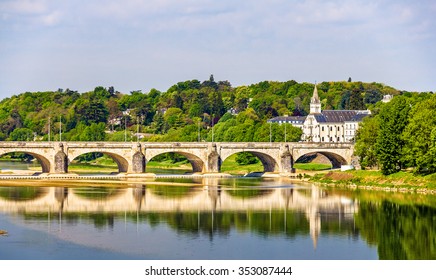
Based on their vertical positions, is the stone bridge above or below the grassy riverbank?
above

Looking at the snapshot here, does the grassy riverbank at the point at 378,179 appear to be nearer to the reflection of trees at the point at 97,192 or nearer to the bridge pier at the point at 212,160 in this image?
the bridge pier at the point at 212,160

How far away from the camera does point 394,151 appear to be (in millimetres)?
84875

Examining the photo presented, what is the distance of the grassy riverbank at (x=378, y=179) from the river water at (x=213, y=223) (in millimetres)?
3232

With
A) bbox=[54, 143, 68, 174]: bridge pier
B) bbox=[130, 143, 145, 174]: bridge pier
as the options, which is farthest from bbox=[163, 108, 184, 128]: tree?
bbox=[54, 143, 68, 174]: bridge pier

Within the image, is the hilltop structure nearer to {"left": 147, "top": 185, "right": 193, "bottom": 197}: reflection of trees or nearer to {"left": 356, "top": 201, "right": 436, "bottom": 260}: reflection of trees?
{"left": 147, "top": 185, "right": 193, "bottom": 197}: reflection of trees

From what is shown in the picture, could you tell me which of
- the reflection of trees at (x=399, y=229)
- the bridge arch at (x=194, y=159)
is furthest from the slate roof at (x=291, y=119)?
the reflection of trees at (x=399, y=229)

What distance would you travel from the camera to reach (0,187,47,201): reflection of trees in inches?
2916

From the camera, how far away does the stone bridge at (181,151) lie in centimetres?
10369

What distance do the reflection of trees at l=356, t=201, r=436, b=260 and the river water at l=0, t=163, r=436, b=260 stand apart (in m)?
0.06

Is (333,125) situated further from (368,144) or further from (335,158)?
(368,144)

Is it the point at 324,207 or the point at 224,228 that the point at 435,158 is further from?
the point at 224,228

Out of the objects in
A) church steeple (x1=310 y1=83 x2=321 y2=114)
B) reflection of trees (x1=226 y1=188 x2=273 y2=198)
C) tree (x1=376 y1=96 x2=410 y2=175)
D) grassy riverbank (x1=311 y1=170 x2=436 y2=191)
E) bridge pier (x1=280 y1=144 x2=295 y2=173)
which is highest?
church steeple (x1=310 y1=83 x2=321 y2=114)

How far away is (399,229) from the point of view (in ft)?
182

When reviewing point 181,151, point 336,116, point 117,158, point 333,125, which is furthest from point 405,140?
point 336,116
